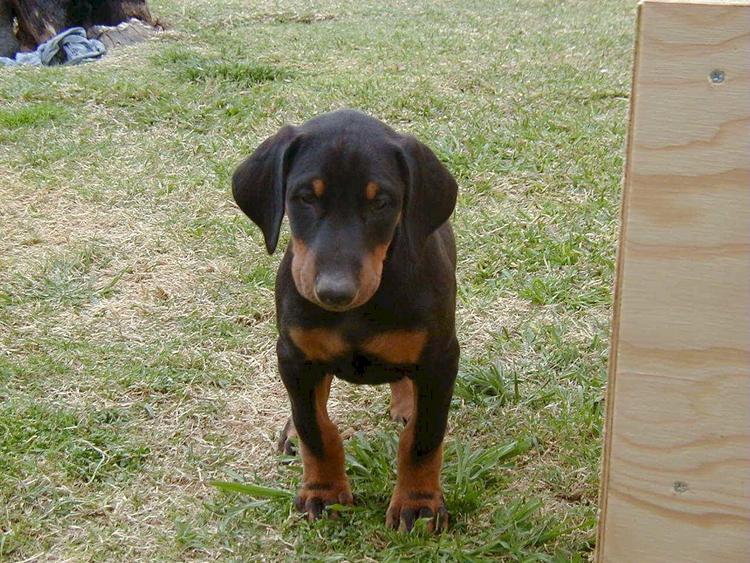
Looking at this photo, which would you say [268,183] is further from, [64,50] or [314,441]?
[64,50]

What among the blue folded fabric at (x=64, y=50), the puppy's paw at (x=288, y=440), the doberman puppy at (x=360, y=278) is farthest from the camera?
the blue folded fabric at (x=64, y=50)

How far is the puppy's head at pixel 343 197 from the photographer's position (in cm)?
282

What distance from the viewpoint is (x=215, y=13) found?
12.0 meters

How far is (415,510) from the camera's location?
337cm

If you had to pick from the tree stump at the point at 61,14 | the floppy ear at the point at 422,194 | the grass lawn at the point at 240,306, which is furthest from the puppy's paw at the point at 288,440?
the tree stump at the point at 61,14

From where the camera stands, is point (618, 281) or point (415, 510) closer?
point (618, 281)

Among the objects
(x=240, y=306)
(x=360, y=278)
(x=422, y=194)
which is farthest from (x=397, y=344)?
(x=240, y=306)

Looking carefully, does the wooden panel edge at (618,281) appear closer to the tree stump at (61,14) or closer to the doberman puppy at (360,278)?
the doberman puppy at (360,278)

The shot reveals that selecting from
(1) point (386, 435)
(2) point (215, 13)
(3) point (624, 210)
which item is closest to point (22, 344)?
(1) point (386, 435)

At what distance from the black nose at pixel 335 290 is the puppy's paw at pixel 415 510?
0.94 m

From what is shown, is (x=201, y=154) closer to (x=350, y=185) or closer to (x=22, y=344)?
(x=22, y=344)

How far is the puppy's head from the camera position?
9.27ft

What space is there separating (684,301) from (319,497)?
166 cm

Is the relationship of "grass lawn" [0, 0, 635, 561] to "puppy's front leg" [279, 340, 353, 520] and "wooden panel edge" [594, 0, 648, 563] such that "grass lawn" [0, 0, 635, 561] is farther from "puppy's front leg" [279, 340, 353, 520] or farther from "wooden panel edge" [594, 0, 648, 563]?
"wooden panel edge" [594, 0, 648, 563]
